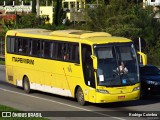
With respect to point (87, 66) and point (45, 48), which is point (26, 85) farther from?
point (87, 66)

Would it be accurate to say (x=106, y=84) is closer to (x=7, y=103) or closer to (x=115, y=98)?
(x=115, y=98)

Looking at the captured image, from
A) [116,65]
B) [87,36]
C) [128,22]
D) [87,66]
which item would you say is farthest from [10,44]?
[128,22]

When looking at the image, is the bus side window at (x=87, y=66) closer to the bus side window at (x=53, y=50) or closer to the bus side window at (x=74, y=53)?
the bus side window at (x=74, y=53)

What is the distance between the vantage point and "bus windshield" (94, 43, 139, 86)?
1928 cm

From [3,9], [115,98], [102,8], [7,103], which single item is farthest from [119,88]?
[3,9]

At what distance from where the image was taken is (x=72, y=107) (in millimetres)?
19609

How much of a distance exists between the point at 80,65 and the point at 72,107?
1674 mm

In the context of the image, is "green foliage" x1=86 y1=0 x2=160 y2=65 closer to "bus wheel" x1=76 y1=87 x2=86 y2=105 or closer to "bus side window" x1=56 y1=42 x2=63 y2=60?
"bus side window" x1=56 y1=42 x2=63 y2=60

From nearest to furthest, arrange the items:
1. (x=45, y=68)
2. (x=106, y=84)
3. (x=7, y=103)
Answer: (x=106, y=84) < (x=7, y=103) < (x=45, y=68)

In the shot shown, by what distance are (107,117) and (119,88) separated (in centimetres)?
229

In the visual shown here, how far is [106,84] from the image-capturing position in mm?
19203

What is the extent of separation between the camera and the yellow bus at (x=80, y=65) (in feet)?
63.4

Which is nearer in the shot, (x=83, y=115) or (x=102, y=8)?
(x=83, y=115)

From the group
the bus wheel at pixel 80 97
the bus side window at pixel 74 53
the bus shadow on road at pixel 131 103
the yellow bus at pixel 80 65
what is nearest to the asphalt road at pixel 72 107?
the bus shadow on road at pixel 131 103
